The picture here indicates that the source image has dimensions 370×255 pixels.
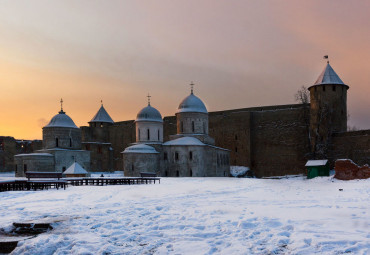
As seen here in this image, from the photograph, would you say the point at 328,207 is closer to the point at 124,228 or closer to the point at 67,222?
the point at 124,228

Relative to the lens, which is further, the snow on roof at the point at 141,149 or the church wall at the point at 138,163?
the snow on roof at the point at 141,149

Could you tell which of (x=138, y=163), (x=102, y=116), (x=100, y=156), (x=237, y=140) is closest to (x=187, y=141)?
(x=138, y=163)

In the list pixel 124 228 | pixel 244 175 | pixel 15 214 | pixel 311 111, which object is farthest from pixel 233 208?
pixel 244 175

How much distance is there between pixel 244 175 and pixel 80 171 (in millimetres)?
18217

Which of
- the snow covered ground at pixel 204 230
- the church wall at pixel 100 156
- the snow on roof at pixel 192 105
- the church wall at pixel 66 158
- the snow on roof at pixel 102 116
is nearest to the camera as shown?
the snow covered ground at pixel 204 230

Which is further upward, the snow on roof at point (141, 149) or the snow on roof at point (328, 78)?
the snow on roof at point (328, 78)

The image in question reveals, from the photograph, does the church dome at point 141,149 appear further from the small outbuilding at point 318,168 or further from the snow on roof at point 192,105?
the small outbuilding at point 318,168

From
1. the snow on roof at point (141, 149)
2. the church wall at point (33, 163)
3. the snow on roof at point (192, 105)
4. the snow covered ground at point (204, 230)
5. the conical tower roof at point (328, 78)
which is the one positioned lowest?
the snow covered ground at point (204, 230)

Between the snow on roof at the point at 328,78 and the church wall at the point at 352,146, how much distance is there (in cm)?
470

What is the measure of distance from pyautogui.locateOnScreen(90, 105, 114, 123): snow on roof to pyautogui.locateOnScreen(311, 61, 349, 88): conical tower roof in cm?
2743

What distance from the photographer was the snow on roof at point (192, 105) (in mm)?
31125

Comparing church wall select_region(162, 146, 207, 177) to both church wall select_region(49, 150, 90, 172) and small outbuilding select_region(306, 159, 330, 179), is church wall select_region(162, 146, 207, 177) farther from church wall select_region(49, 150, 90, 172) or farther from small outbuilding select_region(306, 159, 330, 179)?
small outbuilding select_region(306, 159, 330, 179)

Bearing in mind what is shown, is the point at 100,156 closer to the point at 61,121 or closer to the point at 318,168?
the point at 61,121

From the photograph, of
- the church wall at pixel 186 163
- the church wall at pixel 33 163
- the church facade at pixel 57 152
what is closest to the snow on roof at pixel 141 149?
the church wall at pixel 186 163
